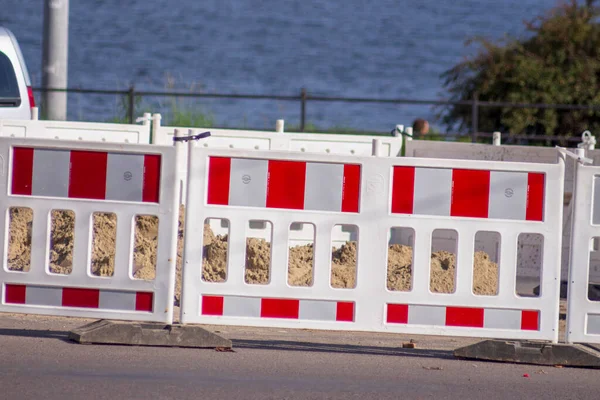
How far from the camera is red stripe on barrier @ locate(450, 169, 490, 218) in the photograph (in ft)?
20.4

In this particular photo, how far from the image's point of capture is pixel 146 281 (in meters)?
6.28

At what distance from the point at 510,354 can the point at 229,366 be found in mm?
1772

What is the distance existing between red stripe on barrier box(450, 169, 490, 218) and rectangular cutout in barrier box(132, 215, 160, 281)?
2.69 meters

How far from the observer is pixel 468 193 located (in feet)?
A: 20.5

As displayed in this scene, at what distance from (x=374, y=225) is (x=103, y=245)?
3165 millimetres

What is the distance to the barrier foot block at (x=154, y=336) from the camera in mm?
6332

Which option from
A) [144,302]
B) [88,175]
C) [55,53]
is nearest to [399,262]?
[144,302]

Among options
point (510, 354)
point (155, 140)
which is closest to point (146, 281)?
point (510, 354)

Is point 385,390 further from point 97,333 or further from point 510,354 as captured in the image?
point 97,333

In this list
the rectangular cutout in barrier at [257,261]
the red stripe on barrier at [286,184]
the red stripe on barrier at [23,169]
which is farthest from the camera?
the rectangular cutout in barrier at [257,261]

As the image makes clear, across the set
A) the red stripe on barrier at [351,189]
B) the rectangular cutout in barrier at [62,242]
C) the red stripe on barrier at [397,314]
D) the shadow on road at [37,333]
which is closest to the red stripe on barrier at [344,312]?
the red stripe on barrier at [397,314]

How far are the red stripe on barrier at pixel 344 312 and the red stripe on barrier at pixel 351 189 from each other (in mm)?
576

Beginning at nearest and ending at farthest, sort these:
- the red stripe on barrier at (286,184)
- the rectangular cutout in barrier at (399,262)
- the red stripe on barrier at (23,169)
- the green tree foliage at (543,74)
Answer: the red stripe on barrier at (286,184) < the red stripe on barrier at (23,169) < the rectangular cutout in barrier at (399,262) < the green tree foliage at (543,74)

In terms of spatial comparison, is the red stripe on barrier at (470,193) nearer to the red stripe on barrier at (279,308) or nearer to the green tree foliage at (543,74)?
the red stripe on barrier at (279,308)
